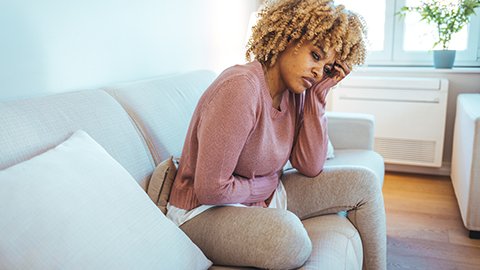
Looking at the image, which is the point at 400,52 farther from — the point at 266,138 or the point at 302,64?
the point at 266,138

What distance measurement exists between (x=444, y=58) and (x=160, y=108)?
2130mm

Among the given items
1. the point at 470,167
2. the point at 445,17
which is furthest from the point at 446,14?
the point at 470,167

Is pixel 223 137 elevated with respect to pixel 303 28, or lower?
lower

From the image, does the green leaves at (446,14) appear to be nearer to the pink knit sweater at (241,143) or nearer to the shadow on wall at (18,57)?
the pink knit sweater at (241,143)

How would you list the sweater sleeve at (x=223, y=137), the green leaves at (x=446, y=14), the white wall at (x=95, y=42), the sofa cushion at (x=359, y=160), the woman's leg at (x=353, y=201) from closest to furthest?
→ the sweater sleeve at (x=223, y=137) < the white wall at (x=95, y=42) < the woman's leg at (x=353, y=201) < the sofa cushion at (x=359, y=160) < the green leaves at (x=446, y=14)

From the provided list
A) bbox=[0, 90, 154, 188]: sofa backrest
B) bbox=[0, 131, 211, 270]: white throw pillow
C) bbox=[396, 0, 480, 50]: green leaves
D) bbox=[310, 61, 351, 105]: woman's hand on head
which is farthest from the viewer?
bbox=[396, 0, 480, 50]: green leaves

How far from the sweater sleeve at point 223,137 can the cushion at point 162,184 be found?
5.8 inches

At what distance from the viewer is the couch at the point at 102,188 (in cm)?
71

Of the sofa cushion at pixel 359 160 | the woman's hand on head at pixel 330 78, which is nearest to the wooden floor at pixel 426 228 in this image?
the sofa cushion at pixel 359 160

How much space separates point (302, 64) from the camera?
1275 mm

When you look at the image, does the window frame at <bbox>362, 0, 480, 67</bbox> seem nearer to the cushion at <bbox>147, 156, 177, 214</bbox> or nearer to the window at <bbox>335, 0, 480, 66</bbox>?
the window at <bbox>335, 0, 480, 66</bbox>

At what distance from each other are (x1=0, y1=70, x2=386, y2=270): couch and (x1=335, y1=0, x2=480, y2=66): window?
77.3 inches

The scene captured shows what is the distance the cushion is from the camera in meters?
1.21

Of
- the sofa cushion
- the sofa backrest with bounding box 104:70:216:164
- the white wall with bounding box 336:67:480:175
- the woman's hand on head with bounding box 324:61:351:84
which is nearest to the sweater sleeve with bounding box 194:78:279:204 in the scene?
the sofa backrest with bounding box 104:70:216:164
